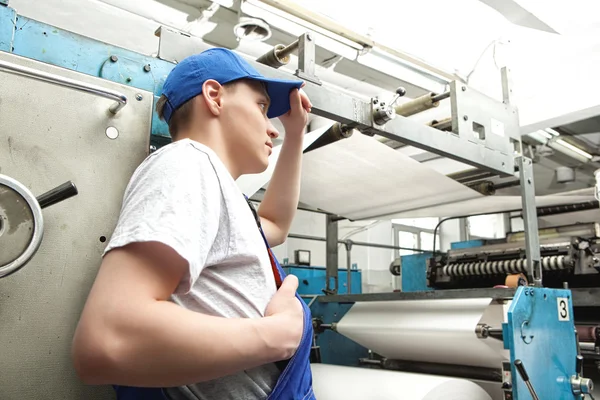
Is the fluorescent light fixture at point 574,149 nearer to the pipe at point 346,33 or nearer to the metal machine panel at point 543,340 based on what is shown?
the pipe at point 346,33

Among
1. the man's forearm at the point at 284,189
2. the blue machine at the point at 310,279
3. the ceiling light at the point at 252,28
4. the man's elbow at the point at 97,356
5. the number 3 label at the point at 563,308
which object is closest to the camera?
the man's elbow at the point at 97,356

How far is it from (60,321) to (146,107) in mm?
397

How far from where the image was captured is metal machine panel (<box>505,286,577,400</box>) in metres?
1.33

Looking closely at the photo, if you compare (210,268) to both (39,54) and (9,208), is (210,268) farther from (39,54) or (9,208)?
(39,54)

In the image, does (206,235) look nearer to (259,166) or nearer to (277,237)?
(259,166)

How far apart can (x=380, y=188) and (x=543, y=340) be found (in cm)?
79

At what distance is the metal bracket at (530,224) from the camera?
5.32ft

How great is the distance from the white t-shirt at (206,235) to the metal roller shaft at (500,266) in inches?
69.4

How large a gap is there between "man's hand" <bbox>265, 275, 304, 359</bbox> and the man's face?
0.25 m

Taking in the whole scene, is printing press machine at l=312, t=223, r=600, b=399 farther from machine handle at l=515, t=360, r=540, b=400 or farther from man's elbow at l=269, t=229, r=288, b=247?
man's elbow at l=269, t=229, r=288, b=247

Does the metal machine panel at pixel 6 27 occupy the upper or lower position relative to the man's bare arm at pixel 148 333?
upper

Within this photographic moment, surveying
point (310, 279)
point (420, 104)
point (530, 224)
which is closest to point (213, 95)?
point (420, 104)

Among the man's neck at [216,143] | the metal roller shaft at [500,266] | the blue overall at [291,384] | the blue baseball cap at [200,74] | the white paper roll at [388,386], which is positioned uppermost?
the blue baseball cap at [200,74]

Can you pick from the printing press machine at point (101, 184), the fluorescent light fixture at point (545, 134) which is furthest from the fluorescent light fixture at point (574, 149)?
the printing press machine at point (101, 184)
